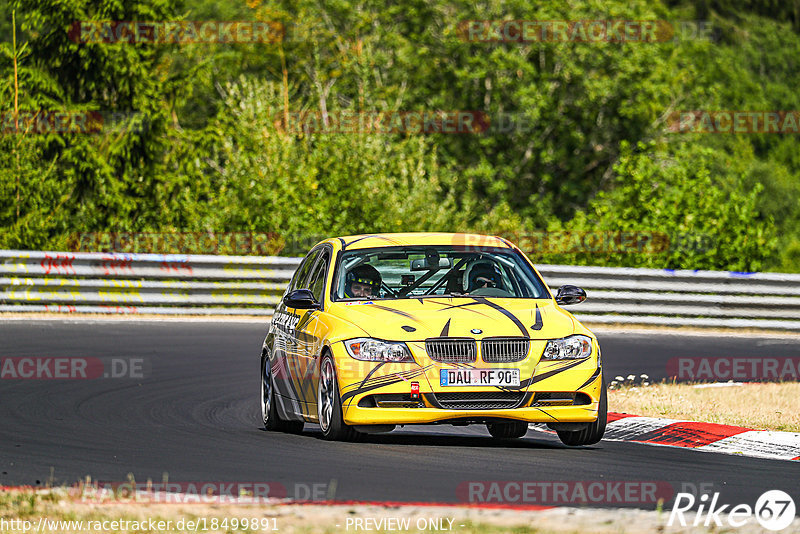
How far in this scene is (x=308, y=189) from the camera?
88.3ft

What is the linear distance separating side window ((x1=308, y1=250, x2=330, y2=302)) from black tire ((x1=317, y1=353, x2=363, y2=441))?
0.95 metres

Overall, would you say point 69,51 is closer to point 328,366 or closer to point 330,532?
point 328,366

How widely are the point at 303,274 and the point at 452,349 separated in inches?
115

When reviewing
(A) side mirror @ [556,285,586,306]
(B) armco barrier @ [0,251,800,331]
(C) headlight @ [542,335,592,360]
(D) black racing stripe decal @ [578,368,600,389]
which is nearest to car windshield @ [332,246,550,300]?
(A) side mirror @ [556,285,586,306]

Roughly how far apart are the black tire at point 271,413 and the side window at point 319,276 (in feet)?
2.59

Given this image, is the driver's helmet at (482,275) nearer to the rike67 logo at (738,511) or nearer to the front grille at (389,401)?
the front grille at (389,401)

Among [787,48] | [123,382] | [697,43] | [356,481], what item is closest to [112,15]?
[123,382]

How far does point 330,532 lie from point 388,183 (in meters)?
21.4

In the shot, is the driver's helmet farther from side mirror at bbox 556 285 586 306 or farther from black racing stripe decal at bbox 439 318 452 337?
black racing stripe decal at bbox 439 318 452 337

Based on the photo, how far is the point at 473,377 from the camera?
9445mm

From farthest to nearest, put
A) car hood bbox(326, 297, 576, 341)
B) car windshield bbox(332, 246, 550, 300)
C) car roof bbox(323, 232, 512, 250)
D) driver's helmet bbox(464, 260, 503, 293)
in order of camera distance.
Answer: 1. car roof bbox(323, 232, 512, 250)
2. driver's helmet bbox(464, 260, 503, 293)
3. car windshield bbox(332, 246, 550, 300)
4. car hood bbox(326, 297, 576, 341)

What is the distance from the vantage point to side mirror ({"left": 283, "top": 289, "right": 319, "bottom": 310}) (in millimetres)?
10523

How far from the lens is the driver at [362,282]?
10.6 m

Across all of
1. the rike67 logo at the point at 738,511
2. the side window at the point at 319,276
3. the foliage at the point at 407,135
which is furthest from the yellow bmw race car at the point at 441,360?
the foliage at the point at 407,135
